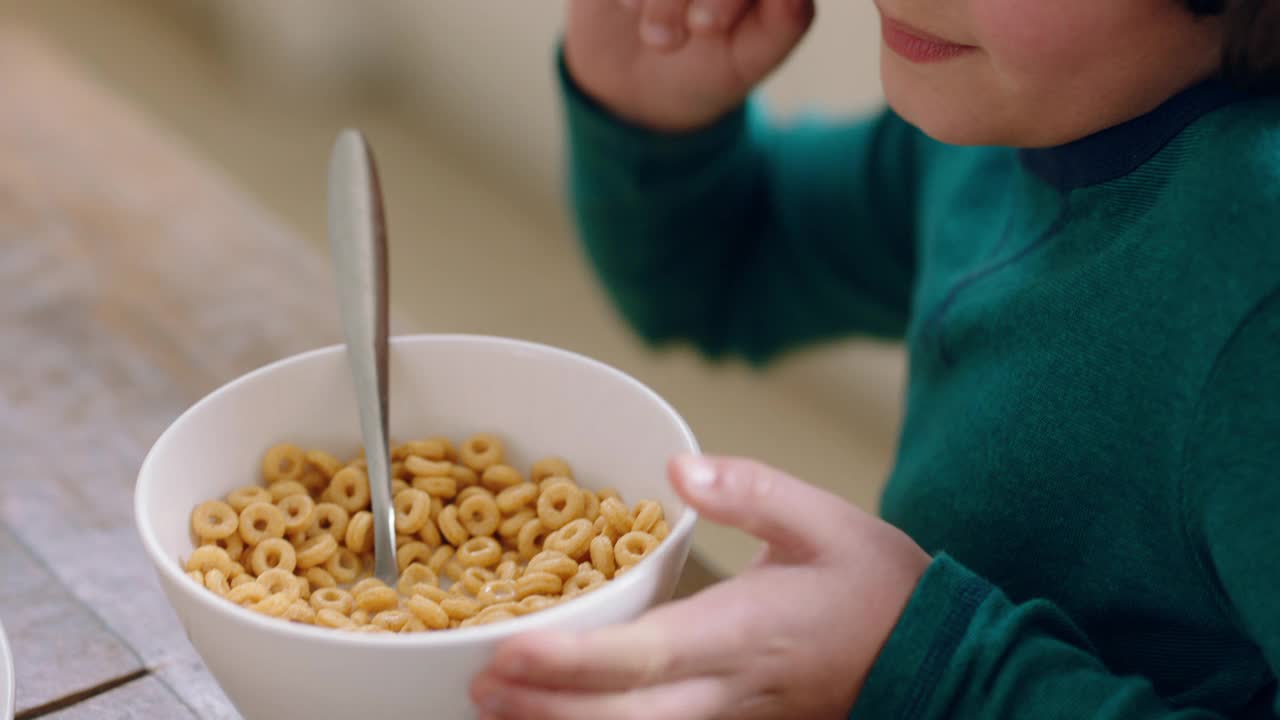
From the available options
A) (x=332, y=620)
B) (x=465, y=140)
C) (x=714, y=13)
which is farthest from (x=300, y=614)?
(x=465, y=140)

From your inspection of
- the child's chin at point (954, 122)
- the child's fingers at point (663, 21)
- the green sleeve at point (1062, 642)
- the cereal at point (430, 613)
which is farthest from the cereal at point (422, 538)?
the child's fingers at point (663, 21)

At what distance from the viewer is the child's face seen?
52cm

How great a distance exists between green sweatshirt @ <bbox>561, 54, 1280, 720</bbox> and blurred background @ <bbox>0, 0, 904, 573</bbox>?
0.91 m

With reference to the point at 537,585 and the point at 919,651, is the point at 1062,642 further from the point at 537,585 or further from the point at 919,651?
the point at 537,585

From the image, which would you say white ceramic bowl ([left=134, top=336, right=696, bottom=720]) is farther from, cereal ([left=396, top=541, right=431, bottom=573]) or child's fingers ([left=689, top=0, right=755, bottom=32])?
child's fingers ([left=689, top=0, right=755, bottom=32])

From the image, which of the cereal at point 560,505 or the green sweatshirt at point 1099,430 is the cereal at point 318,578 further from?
the green sweatshirt at point 1099,430

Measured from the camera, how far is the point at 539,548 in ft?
1.78

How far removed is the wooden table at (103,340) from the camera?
1.80ft

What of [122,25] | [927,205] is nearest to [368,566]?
[927,205]

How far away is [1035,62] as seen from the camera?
0.53 metres

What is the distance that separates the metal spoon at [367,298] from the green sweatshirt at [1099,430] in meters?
0.21

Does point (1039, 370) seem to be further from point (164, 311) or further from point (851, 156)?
point (164, 311)

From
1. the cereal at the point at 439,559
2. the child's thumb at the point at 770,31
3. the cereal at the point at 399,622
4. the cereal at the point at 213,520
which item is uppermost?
the child's thumb at the point at 770,31

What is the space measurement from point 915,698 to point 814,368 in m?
1.35
